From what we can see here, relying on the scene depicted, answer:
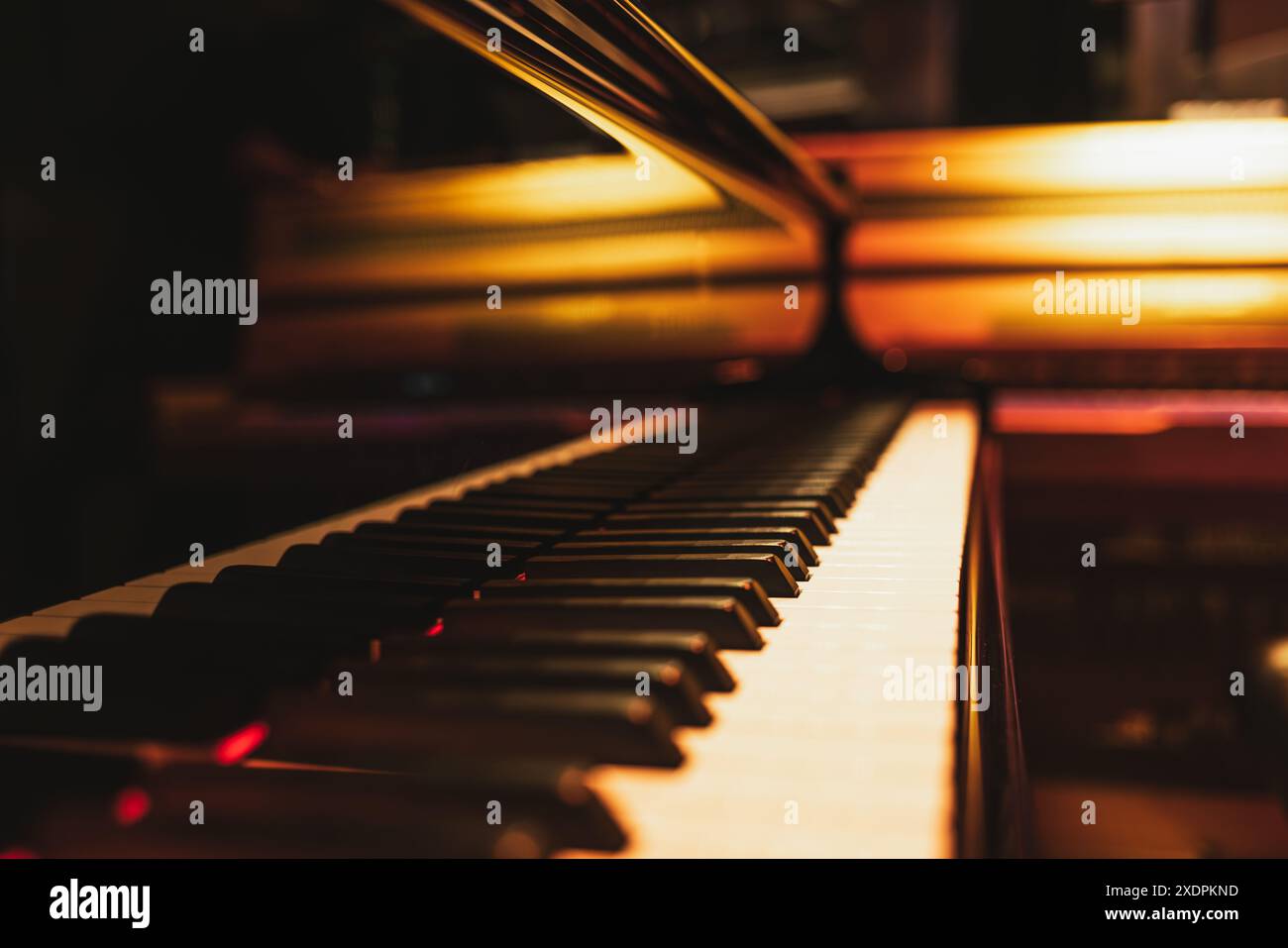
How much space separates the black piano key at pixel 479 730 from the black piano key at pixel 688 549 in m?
0.37

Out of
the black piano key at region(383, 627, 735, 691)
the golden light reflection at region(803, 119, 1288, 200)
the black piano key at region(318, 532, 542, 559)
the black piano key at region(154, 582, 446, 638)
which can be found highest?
the golden light reflection at region(803, 119, 1288, 200)

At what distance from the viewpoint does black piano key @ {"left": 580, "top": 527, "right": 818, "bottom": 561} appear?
40.6 inches

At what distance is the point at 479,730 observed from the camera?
584 mm

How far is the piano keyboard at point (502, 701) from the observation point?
0.50 meters

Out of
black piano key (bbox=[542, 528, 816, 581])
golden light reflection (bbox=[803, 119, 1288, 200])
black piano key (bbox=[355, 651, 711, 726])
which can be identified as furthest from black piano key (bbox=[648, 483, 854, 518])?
golden light reflection (bbox=[803, 119, 1288, 200])

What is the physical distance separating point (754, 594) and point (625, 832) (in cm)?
38

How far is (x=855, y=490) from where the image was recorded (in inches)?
56.7

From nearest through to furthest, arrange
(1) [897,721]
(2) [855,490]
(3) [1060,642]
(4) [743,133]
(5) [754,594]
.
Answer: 1. (1) [897,721]
2. (5) [754,594]
3. (2) [855,490]
4. (4) [743,133]
5. (3) [1060,642]

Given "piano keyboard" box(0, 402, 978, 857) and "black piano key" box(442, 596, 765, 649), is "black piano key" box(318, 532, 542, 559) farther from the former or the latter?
"black piano key" box(442, 596, 765, 649)

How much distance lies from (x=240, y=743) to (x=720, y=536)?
57 cm

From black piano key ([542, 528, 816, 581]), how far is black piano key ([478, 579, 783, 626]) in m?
0.11

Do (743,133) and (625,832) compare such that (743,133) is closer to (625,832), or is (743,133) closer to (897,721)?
(897,721)

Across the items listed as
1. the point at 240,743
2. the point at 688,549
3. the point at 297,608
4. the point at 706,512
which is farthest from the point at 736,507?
the point at 240,743
